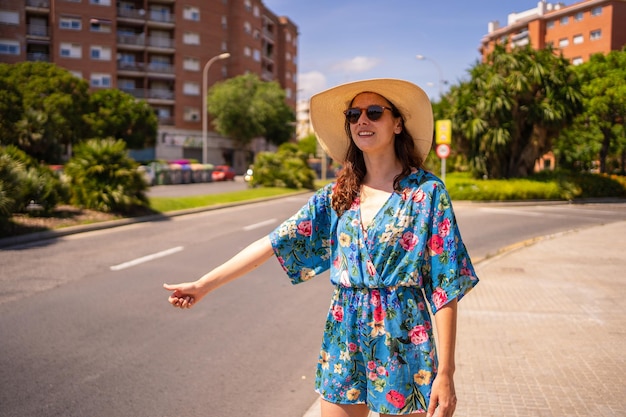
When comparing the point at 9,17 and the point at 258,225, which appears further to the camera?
the point at 9,17

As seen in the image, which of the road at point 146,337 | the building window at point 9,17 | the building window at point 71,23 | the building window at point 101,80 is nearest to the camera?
the road at point 146,337

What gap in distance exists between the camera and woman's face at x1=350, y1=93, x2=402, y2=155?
8.31ft

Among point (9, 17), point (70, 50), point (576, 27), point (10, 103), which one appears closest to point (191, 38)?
point (70, 50)

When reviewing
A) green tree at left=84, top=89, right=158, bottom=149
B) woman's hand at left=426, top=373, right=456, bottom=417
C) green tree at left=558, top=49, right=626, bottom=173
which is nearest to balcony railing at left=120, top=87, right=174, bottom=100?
green tree at left=84, top=89, right=158, bottom=149

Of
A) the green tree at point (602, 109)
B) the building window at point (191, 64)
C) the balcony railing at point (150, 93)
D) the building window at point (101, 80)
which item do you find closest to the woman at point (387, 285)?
the green tree at point (602, 109)

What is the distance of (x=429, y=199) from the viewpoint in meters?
2.32

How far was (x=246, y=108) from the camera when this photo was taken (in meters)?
63.4

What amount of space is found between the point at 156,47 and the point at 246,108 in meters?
11.5

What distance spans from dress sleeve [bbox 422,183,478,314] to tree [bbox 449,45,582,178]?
1103 inches

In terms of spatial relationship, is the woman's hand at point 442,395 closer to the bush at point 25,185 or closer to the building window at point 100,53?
the bush at point 25,185

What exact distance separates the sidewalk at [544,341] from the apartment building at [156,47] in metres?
57.9

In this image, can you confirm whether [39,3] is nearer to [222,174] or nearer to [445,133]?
[222,174]

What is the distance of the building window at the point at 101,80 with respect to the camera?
197 feet

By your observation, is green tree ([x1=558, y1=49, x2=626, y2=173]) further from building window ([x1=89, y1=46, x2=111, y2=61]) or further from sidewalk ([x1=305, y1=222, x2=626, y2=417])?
building window ([x1=89, y1=46, x2=111, y2=61])
